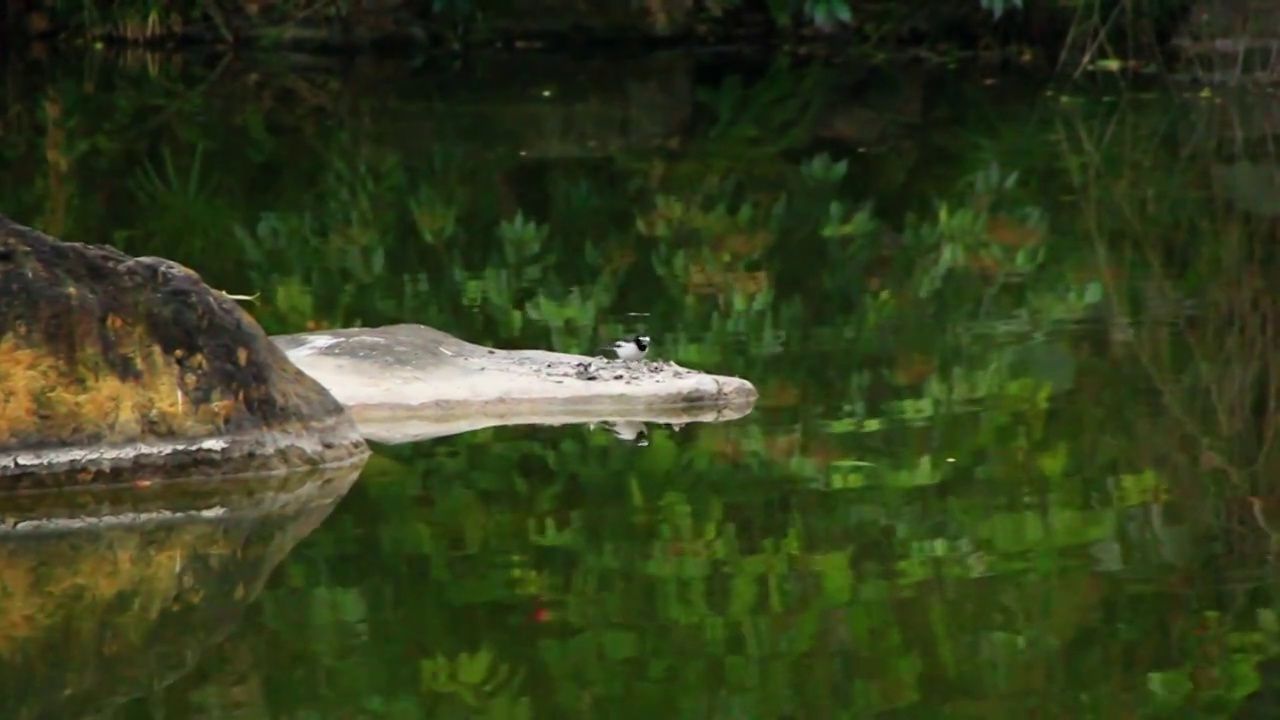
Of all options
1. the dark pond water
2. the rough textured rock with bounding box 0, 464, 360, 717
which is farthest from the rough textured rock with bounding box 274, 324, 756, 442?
the rough textured rock with bounding box 0, 464, 360, 717

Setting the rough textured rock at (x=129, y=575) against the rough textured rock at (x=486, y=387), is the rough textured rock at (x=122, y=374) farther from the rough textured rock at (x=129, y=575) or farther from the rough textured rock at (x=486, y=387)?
the rough textured rock at (x=486, y=387)

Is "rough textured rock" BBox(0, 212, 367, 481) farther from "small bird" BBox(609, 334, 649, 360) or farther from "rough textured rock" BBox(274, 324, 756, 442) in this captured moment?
"small bird" BBox(609, 334, 649, 360)

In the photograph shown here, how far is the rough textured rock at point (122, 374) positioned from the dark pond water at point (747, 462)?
0.26 metres

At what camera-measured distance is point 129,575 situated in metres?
5.34

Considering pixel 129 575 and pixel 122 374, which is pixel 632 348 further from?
pixel 129 575

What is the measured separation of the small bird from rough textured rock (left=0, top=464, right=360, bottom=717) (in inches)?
52.8

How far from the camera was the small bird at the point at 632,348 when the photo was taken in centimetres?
746

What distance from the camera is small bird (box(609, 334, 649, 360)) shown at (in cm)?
746

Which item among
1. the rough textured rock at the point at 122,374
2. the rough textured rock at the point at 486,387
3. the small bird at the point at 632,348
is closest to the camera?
the rough textured rock at the point at 122,374

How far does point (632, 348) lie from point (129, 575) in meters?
2.44

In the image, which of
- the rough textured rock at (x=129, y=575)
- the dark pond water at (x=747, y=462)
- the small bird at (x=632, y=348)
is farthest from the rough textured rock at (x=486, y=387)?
the rough textured rock at (x=129, y=575)

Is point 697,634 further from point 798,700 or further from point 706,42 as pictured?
point 706,42

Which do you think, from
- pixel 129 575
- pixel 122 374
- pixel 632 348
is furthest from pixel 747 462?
pixel 129 575

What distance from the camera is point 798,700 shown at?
4492 mm
